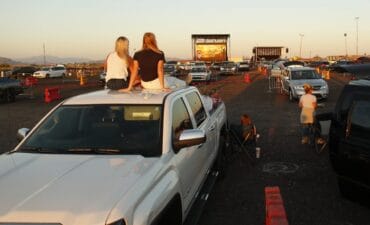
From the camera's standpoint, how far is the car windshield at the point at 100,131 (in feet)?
14.4

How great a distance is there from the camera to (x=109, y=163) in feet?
12.9

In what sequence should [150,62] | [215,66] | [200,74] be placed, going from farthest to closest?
[215,66] → [200,74] → [150,62]

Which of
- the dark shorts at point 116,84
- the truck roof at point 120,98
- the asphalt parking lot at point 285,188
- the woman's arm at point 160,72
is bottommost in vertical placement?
the asphalt parking lot at point 285,188

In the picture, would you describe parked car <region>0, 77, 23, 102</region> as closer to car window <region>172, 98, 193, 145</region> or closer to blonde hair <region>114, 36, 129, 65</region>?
blonde hair <region>114, 36, 129, 65</region>

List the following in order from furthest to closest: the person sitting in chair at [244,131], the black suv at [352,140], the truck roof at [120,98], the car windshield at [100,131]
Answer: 1. the person sitting in chair at [244,131]
2. the black suv at [352,140]
3. the truck roof at [120,98]
4. the car windshield at [100,131]

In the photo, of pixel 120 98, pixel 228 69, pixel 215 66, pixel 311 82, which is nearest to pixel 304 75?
pixel 311 82

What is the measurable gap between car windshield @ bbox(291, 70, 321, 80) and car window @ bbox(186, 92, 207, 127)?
57.3ft

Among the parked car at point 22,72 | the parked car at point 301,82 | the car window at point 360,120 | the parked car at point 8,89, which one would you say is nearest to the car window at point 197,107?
the car window at point 360,120

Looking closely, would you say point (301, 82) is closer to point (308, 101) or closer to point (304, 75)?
point (304, 75)

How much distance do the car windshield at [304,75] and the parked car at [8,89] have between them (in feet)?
48.5

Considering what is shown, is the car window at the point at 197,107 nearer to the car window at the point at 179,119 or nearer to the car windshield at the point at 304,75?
the car window at the point at 179,119

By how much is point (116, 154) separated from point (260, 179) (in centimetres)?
413

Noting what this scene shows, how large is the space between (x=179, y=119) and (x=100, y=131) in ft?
3.03

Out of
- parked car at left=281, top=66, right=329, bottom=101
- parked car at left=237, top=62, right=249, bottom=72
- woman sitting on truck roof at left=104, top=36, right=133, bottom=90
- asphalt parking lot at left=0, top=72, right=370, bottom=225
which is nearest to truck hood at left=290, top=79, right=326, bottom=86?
parked car at left=281, top=66, right=329, bottom=101
